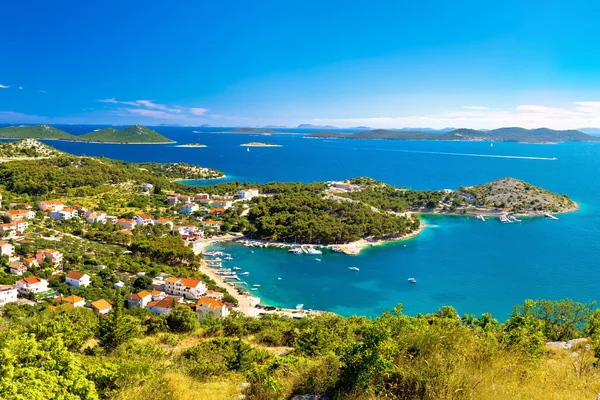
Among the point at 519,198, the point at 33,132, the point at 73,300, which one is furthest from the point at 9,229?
the point at 33,132

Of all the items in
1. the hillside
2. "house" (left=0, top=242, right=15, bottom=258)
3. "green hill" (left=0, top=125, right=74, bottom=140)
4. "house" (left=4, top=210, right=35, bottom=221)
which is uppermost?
"green hill" (left=0, top=125, right=74, bottom=140)

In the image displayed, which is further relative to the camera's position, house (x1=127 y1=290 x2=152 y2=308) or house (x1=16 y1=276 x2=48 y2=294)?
house (x1=127 y1=290 x2=152 y2=308)

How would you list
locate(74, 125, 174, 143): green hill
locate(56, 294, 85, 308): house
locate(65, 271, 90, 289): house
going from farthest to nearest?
locate(74, 125, 174, 143): green hill → locate(65, 271, 90, 289): house → locate(56, 294, 85, 308): house

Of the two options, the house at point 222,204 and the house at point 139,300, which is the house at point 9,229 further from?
Result: the house at point 222,204

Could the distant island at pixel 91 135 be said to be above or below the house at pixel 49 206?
above

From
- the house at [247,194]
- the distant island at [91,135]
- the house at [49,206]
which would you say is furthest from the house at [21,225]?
the distant island at [91,135]

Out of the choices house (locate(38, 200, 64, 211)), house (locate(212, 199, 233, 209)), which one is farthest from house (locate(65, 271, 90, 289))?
house (locate(212, 199, 233, 209))

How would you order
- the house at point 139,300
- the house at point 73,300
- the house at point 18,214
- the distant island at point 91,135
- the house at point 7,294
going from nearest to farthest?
1. the house at point 7,294
2. the house at point 73,300
3. the house at point 139,300
4. the house at point 18,214
5. the distant island at point 91,135

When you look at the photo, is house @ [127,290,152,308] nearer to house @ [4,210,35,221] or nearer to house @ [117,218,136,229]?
house @ [117,218,136,229]
